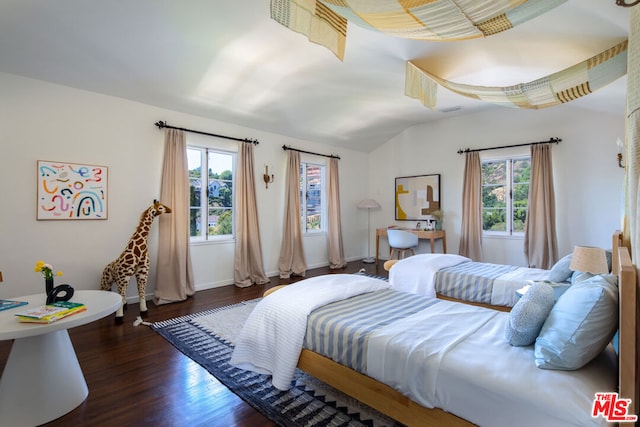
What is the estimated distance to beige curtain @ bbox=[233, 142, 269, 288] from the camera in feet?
15.0

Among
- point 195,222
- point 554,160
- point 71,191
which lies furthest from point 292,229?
point 554,160

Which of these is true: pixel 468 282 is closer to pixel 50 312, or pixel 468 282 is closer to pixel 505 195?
pixel 505 195

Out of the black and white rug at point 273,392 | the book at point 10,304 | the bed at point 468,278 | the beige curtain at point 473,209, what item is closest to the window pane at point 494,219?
the beige curtain at point 473,209

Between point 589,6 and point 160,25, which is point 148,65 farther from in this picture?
point 589,6

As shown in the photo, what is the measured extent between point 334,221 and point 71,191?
13.4 ft

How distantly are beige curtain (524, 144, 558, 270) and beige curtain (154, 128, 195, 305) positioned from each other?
5038mm

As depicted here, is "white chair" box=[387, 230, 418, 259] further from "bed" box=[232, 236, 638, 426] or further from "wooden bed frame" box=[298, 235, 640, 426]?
"wooden bed frame" box=[298, 235, 640, 426]

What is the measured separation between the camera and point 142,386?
202 cm

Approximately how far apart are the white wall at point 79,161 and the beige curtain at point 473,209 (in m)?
3.99

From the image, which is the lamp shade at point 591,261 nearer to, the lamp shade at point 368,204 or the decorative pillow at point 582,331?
the decorative pillow at point 582,331

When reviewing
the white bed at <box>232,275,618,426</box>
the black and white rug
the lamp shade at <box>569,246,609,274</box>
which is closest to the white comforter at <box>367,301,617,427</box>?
the white bed at <box>232,275,618,426</box>

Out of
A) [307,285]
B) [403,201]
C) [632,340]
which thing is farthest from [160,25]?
[403,201]

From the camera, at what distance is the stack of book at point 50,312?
1.72 meters

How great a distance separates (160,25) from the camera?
8.46 feet
